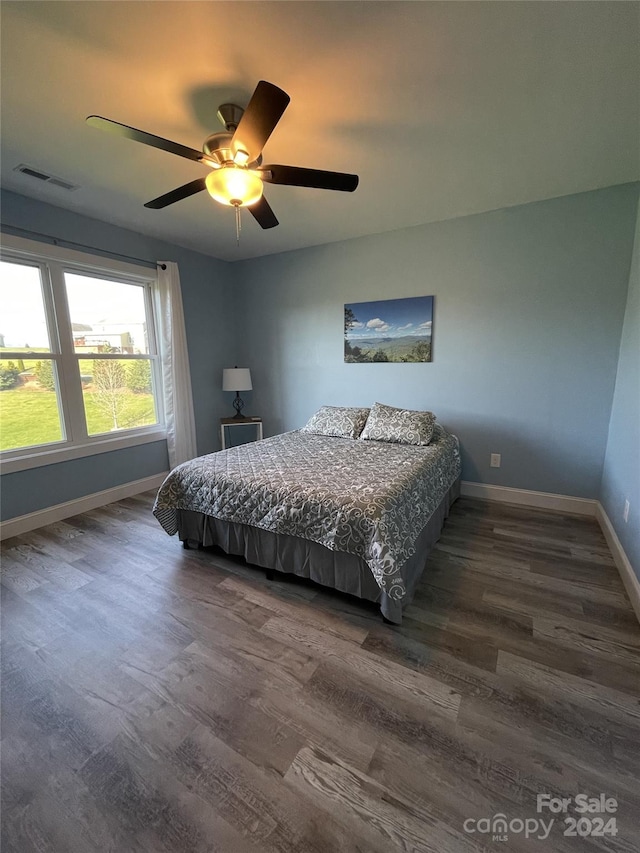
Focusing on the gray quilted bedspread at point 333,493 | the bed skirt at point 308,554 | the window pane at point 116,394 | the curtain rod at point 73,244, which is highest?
the curtain rod at point 73,244

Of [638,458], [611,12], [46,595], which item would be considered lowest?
[46,595]

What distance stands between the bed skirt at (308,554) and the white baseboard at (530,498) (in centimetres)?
89

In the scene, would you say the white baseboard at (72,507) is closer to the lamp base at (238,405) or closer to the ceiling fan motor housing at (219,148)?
the lamp base at (238,405)

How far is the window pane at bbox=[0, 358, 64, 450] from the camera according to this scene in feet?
8.84

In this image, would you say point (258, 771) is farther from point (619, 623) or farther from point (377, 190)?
point (377, 190)

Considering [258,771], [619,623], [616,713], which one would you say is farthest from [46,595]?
[619,623]

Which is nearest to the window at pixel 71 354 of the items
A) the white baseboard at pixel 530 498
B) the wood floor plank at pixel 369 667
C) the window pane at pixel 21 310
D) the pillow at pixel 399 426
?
the window pane at pixel 21 310

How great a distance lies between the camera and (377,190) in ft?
8.30

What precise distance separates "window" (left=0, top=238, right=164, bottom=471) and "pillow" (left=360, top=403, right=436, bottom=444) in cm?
239

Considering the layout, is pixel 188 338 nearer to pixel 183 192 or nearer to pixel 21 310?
pixel 21 310

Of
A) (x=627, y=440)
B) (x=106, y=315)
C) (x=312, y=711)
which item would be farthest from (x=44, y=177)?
(x=627, y=440)

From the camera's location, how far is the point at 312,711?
1317 mm

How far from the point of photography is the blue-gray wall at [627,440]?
2012 millimetres

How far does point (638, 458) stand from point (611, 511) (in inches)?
26.0
